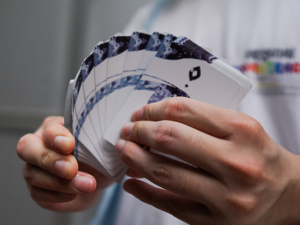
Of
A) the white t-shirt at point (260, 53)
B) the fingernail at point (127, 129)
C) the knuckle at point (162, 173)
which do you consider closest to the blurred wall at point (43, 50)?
the white t-shirt at point (260, 53)

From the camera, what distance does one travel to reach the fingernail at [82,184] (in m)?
0.41

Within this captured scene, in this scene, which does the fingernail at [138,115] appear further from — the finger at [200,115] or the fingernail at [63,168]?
the fingernail at [63,168]

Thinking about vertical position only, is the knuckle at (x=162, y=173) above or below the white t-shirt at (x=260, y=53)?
below

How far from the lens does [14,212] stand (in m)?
1.55

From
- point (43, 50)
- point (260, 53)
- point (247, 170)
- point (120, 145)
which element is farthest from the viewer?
point (43, 50)

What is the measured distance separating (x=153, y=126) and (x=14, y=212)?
1.67m

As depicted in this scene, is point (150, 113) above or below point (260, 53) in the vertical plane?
below

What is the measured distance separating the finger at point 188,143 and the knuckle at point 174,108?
2 cm

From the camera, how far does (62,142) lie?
0.38 metres

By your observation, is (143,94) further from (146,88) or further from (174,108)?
(174,108)

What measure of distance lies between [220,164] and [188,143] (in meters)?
0.06

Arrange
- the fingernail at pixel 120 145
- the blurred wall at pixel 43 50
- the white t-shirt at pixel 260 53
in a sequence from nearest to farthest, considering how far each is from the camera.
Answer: the fingernail at pixel 120 145 < the white t-shirt at pixel 260 53 < the blurred wall at pixel 43 50

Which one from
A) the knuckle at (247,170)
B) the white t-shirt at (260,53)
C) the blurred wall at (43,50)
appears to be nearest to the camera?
the knuckle at (247,170)

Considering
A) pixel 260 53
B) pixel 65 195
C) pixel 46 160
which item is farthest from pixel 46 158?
pixel 260 53
